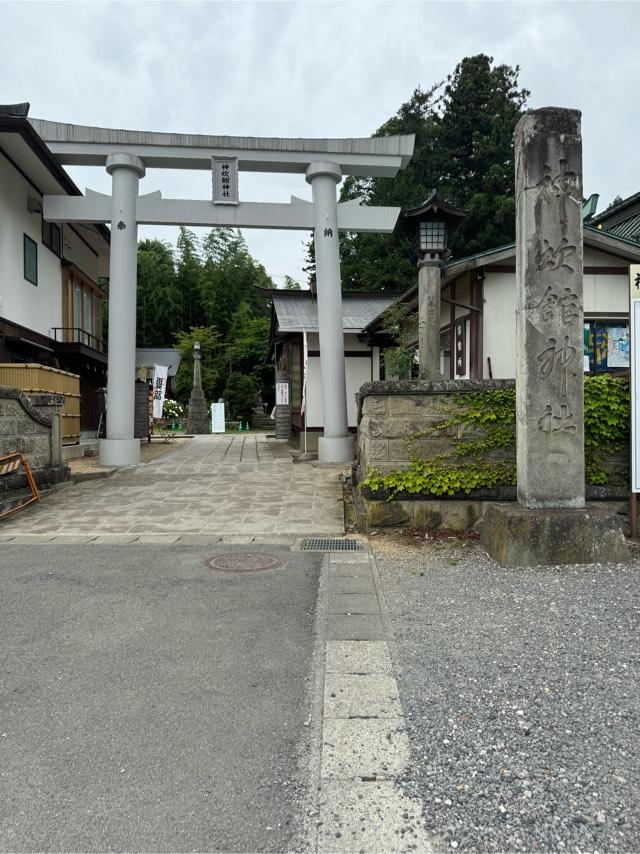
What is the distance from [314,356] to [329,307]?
10.3ft

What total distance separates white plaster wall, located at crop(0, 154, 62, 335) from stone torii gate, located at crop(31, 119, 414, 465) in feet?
3.60

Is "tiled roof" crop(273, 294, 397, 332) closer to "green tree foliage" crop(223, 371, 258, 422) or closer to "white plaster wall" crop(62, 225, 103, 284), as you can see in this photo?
"white plaster wall" crop(62, 225, 103, 284)

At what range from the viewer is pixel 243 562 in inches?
218

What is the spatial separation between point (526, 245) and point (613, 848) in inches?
194

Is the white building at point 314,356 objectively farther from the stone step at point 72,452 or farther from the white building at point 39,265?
the white building at point 39,265

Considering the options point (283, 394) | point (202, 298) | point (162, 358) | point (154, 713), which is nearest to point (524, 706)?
point (154, 713)

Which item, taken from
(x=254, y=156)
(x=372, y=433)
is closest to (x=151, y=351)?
(x=254, y=156)

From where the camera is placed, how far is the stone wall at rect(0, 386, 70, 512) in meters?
8.45

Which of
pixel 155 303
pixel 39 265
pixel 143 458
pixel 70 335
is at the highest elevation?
pixel 155 303

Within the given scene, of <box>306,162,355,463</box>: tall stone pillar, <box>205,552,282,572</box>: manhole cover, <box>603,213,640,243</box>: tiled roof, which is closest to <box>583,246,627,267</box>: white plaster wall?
<box>603,213,640,243</box>: tiled roof

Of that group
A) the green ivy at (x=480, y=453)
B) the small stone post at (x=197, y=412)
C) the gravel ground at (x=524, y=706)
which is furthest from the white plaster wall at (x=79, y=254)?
the gravel ground at (x=524, y=706)

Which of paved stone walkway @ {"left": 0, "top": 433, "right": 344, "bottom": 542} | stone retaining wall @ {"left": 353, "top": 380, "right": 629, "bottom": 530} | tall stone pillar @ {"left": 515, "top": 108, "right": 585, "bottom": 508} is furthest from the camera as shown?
paved stone walkway @ {"left": 0, "top": 433, "right": 344, "bottom": 542}

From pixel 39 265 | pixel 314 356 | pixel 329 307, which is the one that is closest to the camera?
pixel 329 307

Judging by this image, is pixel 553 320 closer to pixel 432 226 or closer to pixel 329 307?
pixel 432 226
